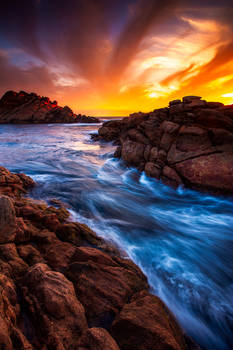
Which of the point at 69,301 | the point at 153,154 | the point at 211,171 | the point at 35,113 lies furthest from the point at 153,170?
the point at 35,113

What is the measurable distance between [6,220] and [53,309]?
1.56 m

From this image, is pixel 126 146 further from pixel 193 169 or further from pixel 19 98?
pixel 19 98

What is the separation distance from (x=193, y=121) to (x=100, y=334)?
8.60m

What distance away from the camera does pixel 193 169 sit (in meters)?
7.00

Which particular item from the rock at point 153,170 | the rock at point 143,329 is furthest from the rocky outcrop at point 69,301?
the rock at point 153,170

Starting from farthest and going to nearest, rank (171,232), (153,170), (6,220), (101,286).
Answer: (153,170), (171,232), (6,220), (101,286)

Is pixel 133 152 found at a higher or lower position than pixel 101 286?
higher

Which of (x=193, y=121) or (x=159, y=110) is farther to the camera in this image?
(x=159, y=110)

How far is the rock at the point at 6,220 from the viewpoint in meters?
2.59

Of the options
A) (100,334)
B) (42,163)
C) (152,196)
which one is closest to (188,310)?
(100,334)

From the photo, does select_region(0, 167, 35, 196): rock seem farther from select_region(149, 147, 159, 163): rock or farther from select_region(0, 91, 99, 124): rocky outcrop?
select_region(0, 91, 99, 124): rocky outcrop

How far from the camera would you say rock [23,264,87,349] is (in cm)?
168

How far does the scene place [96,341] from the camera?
5.44ft

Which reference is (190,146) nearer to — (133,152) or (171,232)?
(133,152)
